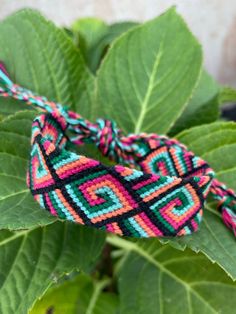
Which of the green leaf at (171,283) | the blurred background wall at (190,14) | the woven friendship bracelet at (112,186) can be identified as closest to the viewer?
the woven friendship bracelet at (112,186)

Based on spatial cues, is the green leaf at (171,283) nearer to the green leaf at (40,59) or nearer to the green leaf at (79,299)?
the green leaf at (79,299)

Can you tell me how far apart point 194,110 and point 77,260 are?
0.24 metres

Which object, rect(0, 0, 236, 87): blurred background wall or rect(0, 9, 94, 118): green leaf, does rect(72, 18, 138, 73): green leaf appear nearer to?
rect(0, 9, 94, 118): green leaf

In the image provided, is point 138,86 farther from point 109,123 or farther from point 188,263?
point 188,263

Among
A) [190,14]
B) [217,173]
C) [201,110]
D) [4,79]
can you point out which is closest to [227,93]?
[201,110]

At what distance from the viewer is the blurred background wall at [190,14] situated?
4.43 ft

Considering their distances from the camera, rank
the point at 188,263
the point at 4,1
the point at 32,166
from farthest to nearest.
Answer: the point at 4,1 → the point at 188,263 → the point at 32,166

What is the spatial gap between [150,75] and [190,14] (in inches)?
37.6

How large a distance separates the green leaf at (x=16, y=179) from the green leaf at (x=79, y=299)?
135 millimetres

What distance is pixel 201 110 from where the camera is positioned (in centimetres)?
62

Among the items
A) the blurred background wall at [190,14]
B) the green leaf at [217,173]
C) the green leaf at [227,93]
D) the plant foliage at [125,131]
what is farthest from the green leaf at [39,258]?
the blurred background wall at [190,14]

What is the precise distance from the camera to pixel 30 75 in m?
0.55

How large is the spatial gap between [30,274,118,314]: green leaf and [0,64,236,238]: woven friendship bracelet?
16cm

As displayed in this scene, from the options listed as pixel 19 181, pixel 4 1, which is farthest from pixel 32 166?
pixel 4 1
